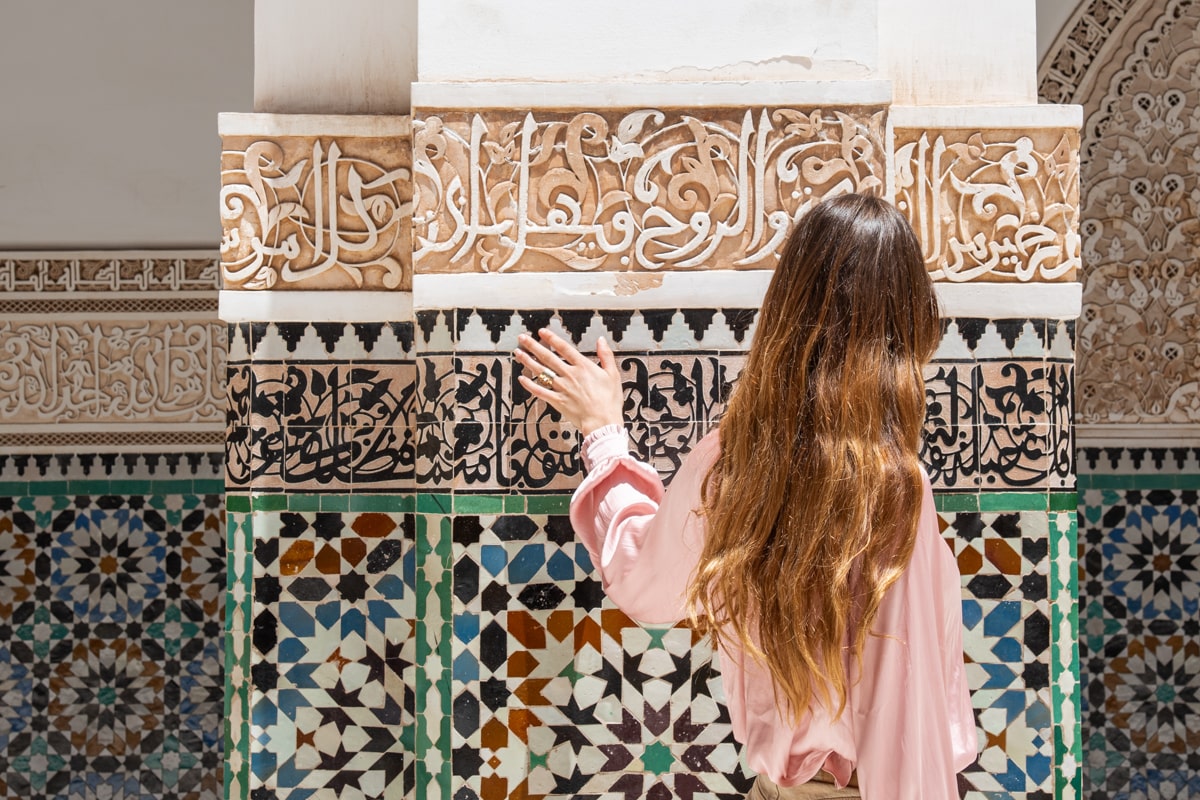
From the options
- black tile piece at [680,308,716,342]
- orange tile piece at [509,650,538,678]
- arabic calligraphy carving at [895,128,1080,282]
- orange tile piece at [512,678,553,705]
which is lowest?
orange tile piece at [512,678,553,705]

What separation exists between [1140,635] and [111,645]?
2.40m

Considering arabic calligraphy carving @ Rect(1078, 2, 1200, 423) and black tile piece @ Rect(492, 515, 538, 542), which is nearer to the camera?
black tile piece @ Rect(492, 515, 538, 542)

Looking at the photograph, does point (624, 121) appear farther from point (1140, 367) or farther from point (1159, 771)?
point (1159, 771)

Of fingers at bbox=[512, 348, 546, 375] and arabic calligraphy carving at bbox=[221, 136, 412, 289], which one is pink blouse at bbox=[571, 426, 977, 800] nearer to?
fingers at bbox=[512, 348, 546, 375]

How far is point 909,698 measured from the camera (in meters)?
0.86

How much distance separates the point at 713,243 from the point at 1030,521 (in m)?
0.45

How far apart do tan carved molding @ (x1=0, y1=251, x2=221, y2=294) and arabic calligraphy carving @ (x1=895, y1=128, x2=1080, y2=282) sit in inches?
73.1

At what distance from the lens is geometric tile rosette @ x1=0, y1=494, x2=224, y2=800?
268 cm

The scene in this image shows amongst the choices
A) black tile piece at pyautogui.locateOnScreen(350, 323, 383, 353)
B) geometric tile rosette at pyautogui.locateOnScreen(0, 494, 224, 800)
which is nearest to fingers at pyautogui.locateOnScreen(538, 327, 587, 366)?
black tile piece at pyautogui.locateOnScreen(350, 323, 383, 353)

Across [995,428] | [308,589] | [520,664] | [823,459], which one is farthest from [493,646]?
[995,428]

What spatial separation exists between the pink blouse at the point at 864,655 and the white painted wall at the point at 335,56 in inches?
19.9

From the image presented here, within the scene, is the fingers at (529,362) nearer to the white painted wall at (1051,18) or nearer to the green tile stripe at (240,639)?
the green tile stripe at (240,639)

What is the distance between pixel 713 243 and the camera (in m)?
1.18

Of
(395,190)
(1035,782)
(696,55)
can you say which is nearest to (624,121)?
(696,55)
